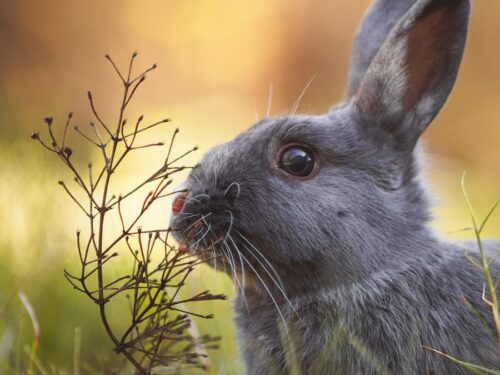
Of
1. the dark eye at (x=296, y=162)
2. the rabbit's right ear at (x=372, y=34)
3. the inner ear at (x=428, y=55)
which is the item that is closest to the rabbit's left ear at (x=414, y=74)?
→ the inner ear at (x=428, y=55)

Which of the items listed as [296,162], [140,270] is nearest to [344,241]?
[296,162]

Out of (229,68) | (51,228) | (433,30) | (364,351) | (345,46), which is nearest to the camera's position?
(364,351)

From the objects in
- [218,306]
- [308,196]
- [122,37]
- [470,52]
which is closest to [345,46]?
[470,52]

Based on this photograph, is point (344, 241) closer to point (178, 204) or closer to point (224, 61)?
point (178, 204)

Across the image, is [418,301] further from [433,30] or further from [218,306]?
[218,306]

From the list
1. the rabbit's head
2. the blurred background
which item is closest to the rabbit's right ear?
the rabbit's head

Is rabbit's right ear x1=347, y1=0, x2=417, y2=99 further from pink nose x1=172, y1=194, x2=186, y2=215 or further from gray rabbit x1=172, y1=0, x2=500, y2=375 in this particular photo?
pink nose x1=172, y1=194, x2=186, y2=215
